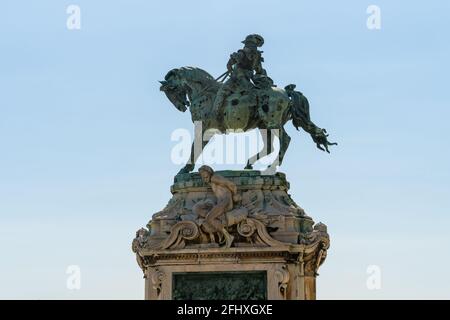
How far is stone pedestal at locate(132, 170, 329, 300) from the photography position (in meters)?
51.0

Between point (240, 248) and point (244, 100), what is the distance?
14.1 ft

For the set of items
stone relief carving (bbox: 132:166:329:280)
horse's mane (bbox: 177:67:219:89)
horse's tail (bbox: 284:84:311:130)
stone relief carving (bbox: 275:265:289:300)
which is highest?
horse's mane (bbox: 177:67:219:89)

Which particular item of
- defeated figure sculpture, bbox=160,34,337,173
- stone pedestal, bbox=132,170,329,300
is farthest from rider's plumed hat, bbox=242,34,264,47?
stone pedestal, bbox=132,170,329,300

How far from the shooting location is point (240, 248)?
51000 millimetres

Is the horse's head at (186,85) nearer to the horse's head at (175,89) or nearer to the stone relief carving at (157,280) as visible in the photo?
the horse's head at (175,89)

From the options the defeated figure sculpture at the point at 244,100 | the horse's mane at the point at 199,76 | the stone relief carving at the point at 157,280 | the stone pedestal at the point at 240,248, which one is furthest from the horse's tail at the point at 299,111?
the stone relief carving at the point at 157,280

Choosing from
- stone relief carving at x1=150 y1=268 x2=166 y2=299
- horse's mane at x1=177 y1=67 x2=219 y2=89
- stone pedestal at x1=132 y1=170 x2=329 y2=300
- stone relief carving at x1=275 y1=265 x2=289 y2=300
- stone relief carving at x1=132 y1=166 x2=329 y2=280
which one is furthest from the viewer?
horse's mane at x1=177 y1=67 x2=219 y2=89

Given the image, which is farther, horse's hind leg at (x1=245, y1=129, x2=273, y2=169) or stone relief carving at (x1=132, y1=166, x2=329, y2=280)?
horse's hind leg at (x1=245, y1=129, x2=273, y2=169)

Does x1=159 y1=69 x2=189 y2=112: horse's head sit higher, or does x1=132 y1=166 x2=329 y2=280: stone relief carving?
x1=159 y1=69 x2=189 y2=112: horse's head

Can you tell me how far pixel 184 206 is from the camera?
52188mm

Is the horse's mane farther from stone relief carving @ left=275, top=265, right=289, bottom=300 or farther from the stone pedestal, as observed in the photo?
stone relief carving @ left=275, top=265, right=289, bottom=300

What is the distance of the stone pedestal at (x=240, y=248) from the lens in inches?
2008

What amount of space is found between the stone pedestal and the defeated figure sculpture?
1.29 meters
